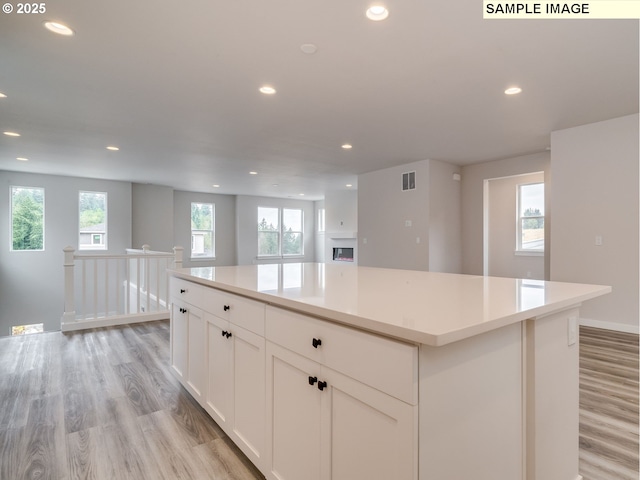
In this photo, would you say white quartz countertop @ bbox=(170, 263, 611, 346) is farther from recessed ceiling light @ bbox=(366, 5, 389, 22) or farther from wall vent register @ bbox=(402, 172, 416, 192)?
wall vent register @ bbox=(402, 172, 416, 192)

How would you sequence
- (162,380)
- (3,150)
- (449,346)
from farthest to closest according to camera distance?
(3,150) → (162,380) → (449,346)

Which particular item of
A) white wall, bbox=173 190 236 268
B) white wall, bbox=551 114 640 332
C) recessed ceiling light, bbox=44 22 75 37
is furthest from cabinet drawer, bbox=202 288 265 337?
white wall, bbox=173 190 236 268

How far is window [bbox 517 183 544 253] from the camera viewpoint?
6.27 meters

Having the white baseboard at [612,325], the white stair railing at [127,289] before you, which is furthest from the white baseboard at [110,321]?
the white baseboard at [612,325]

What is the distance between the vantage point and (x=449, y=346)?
0.93 meters

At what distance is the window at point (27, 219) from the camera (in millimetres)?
6777

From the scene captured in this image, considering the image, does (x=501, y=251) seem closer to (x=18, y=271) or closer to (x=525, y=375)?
(x=525, y=375)

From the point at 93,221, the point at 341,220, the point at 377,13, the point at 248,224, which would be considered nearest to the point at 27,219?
the point at 93,221

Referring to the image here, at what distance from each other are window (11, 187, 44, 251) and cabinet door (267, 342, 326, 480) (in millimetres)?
7881

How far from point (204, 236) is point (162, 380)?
7832mm

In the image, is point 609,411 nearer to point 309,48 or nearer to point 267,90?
point 309,48

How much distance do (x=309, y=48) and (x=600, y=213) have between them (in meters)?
3.94

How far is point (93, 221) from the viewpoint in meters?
7.59

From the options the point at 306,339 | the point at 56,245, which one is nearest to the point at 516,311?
the point at 306,339
